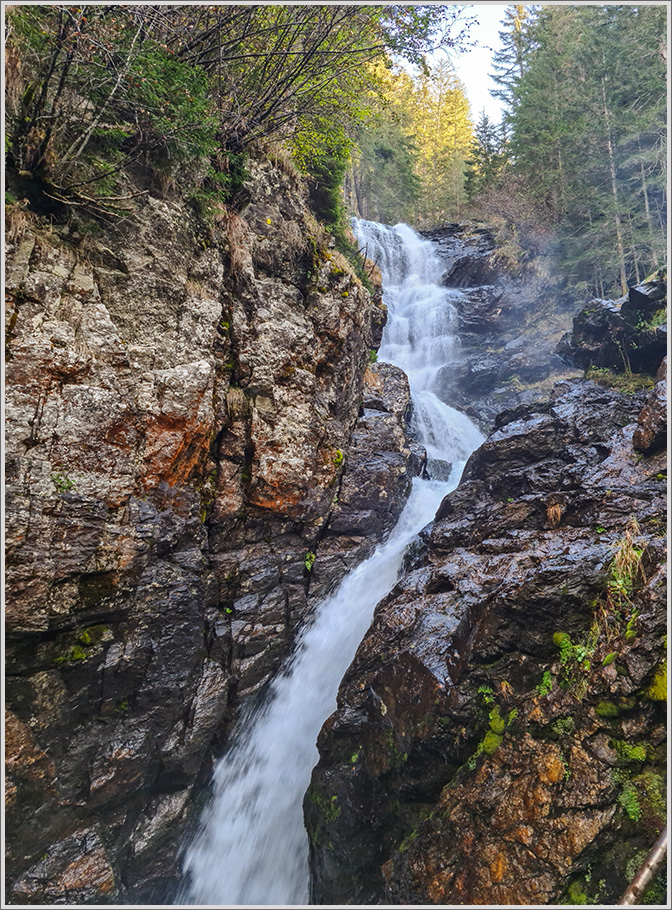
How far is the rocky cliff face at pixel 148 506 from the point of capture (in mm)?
4711

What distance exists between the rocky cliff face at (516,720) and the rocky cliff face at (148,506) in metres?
2.08

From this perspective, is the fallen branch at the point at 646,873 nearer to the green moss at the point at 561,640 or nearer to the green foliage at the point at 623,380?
the green moss at the point at 561,640

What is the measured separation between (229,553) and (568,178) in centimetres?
2187

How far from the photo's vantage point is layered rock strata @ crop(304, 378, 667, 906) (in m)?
3.28

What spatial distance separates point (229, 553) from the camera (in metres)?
6.90

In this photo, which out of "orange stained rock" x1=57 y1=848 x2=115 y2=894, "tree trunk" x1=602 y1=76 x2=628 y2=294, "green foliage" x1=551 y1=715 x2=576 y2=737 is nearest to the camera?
"green foliage" x1=551 y1=715 x2=576 y2=737

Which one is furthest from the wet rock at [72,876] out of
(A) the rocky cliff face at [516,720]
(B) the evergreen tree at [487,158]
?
(B) the evergreen tree at [487,158]

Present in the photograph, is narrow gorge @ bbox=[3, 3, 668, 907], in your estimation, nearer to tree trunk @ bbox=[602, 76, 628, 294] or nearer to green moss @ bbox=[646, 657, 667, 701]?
green moss @ bbox=[646, 657, 667, 701]

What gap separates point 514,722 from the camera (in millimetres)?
3848

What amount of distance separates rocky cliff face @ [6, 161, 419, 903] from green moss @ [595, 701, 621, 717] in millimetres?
4951

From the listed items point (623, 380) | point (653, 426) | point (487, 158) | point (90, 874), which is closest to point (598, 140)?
point (487, 158)

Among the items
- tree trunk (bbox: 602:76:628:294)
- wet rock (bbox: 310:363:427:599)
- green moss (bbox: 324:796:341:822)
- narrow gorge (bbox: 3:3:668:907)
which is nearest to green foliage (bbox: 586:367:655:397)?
narrow gorge (bbox: 3:3:668:907)

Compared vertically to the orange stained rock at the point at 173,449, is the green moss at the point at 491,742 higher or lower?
lower

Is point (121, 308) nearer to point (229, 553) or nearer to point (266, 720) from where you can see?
point (229, 553)
